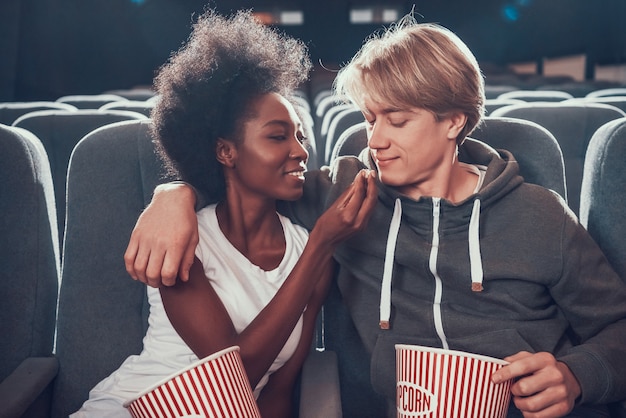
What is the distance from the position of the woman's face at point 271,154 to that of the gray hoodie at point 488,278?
10 centimetres

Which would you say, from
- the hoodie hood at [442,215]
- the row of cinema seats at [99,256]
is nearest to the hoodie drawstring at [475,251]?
the hoodie hood at [442,215]

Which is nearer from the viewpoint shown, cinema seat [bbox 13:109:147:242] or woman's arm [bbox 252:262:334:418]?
woman's arm [bbox 252:262:334:418]

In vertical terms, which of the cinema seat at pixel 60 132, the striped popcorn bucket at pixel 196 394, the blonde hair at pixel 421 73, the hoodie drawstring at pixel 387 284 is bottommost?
the hoodie drawstring at pixel 387 284

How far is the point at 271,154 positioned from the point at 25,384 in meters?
0.62

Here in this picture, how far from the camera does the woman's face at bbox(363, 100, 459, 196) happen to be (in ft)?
4.30

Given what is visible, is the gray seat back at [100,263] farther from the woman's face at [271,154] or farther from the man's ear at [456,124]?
the man's ear at [456,124]

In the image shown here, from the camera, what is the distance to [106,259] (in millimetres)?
1468

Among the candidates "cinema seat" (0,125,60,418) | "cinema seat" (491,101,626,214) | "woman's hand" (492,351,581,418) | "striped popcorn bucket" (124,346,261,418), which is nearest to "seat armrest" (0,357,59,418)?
"cinema seat" (0,125,60,418)

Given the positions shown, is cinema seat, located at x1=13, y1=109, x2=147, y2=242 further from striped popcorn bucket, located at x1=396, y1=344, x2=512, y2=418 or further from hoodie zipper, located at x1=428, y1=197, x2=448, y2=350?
striped popcorn bucket, located at x1=396, y1=344, x2=512, y2=418

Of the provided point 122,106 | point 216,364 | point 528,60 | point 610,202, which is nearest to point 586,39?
point 528,60

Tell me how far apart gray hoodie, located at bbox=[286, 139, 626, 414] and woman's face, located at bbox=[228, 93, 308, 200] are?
99mm

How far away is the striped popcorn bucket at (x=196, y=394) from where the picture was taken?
87 cm

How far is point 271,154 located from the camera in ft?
4.36

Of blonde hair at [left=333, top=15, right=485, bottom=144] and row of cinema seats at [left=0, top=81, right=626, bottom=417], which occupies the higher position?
blonde hair at [left=333, top=15, right=485, bottom=144]
